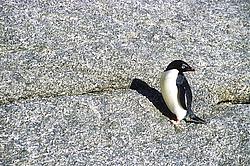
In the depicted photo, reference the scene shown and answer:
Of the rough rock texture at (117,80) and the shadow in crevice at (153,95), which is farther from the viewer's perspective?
the shadow in crevice at (153,95)

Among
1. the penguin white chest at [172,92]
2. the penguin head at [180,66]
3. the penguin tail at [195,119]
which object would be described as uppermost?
the penguin head at [180,66]

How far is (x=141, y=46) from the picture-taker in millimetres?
5160

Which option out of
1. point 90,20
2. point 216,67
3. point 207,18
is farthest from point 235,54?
point 90,20

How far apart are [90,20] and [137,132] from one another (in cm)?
182

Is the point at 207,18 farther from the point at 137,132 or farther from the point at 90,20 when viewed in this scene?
the point at 137,132

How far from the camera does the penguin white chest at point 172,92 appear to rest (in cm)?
416

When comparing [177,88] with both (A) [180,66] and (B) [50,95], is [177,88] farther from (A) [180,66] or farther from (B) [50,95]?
(B) [50,95]

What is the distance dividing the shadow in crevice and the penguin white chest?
134 mm

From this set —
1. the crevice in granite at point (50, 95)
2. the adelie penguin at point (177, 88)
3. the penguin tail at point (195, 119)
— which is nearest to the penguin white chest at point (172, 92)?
the adelie penguin at point (177, 88)

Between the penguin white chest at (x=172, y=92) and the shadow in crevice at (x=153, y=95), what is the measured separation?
13cm

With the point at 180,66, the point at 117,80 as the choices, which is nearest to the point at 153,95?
the point at 117,80

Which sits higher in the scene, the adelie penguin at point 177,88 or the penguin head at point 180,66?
the penguin head at point 180,66

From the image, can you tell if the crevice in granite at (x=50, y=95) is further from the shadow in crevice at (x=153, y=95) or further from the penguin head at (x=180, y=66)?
the penguin head at (x=180, y=66)

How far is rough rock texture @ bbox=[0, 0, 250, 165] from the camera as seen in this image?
3.94 m
